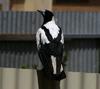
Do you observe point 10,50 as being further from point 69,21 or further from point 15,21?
point 69,21

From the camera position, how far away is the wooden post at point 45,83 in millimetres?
3537

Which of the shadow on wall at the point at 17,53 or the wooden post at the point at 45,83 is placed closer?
the wooden post at the point at 45,83

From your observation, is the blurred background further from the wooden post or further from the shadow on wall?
the wooden post

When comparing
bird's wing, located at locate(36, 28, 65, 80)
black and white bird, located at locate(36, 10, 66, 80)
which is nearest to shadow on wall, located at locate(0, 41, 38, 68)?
black and white bird, located at locate(36, 10, 66, 80)

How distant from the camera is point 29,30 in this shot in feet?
30.6

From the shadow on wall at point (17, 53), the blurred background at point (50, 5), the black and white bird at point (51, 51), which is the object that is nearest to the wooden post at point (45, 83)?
the black and white bird at point (51, 51)

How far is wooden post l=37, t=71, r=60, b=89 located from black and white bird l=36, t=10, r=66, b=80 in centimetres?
4

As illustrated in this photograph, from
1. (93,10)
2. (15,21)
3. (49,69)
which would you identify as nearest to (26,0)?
(15,21)

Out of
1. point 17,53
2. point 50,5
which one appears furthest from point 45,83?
point 50,5

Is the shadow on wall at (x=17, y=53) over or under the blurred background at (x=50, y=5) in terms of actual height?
under

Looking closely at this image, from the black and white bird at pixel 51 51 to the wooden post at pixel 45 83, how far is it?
36mm

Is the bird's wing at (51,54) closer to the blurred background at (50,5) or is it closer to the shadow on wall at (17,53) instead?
the shadow on wall at (17,53)

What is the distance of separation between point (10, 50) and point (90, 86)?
6046 millimetres

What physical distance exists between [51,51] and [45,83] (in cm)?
33
